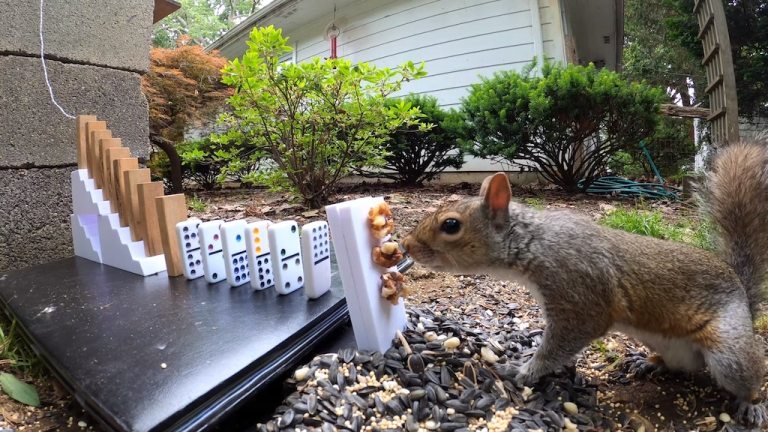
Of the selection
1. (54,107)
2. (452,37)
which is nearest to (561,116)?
(452,37)

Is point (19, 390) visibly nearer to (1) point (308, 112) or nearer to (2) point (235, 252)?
(2) point (235, 252)

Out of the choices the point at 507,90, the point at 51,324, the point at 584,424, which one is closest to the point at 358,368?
the point at 584,424

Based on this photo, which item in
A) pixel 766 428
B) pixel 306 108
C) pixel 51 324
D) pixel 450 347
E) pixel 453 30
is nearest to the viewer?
pixel 766 428

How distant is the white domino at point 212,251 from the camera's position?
1.44m

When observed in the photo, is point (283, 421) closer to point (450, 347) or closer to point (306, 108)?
point (450, 347)

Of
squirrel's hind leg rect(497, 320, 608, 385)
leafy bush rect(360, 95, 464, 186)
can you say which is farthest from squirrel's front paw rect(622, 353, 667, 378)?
leafy bush rect(360, 95, 464, 186)

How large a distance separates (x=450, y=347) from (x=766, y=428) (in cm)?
73

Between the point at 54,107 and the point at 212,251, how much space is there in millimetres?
1417

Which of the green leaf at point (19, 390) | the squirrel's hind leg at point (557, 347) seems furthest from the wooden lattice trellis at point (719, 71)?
the green leaf at point (19, 390)

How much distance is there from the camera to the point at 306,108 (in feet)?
10.5

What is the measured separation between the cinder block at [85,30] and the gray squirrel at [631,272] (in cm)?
214

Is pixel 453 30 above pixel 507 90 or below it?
above

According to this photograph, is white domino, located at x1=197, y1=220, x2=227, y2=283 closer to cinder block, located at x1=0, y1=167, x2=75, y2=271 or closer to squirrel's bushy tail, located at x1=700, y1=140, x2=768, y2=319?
cinder block, located at x1=0, y1=167, x2=75, y2=271

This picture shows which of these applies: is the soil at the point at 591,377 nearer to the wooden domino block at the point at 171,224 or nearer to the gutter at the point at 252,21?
the wooden domino block at the point at 171,224
